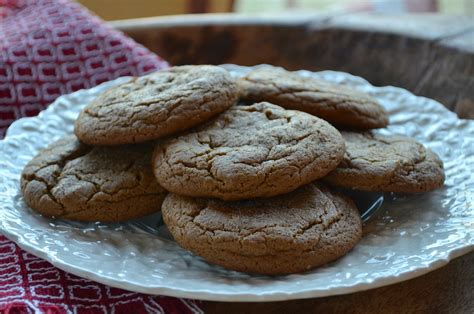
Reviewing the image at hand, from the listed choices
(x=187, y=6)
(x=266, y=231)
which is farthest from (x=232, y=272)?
(x=187, y=6)

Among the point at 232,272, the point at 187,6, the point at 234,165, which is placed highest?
the point at 234,165

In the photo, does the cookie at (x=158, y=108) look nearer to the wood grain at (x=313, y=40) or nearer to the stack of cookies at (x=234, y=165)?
the stack of cookies at (x=234, y=165)

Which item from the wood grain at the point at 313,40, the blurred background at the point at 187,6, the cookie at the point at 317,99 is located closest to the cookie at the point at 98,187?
the cookie at the point at 317,99

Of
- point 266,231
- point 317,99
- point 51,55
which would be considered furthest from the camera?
point 51,55

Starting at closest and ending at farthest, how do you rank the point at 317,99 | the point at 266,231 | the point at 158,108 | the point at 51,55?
the point at 266,231
the point at 158,108
the point at 317,99
the point at 51,55

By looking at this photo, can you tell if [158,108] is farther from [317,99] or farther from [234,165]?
[317,99]

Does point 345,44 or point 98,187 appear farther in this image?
point 345,44

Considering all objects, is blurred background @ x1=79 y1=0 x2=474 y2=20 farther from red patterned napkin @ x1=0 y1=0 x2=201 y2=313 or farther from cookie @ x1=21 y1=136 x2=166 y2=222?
cookie @ x1=21 y1=136 x2=166 y2=222

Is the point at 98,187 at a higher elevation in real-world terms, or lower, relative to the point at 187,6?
higher
